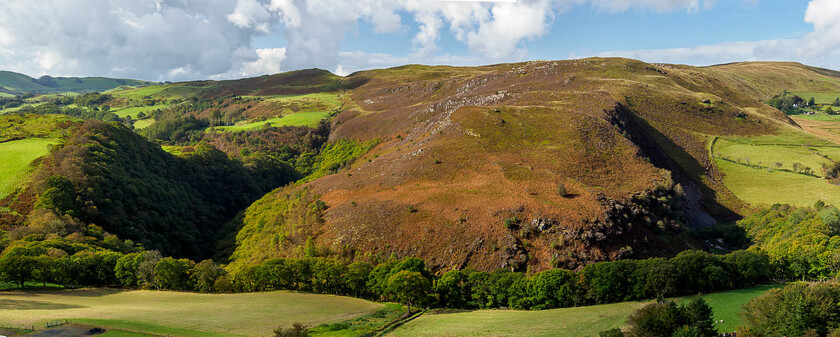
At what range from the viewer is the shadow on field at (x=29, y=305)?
145ft

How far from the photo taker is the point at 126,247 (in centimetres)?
7581

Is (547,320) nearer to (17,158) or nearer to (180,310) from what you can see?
(180,310)

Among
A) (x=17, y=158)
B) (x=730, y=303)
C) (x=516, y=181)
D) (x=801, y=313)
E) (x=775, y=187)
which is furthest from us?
(x=17, y=158)

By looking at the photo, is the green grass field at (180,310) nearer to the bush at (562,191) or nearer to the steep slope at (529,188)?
the steep slope at (529,188)

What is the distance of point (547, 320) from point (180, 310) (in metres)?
43.1

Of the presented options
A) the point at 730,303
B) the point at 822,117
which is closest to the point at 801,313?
the point at 730,303

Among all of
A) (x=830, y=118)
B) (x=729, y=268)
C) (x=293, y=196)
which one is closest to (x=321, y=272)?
(x=293, y=196)

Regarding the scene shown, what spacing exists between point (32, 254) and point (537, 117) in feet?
340

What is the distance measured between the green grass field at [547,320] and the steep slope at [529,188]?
1089 centimetres

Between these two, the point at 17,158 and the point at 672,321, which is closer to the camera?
the point at 672,321

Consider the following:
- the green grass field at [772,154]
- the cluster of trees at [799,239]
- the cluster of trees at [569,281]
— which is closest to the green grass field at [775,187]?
the green grass field at [772,154]

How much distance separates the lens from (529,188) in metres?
72.1

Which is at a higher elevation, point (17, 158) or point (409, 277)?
point (17, 158)

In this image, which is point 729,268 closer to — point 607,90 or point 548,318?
point 548,318
